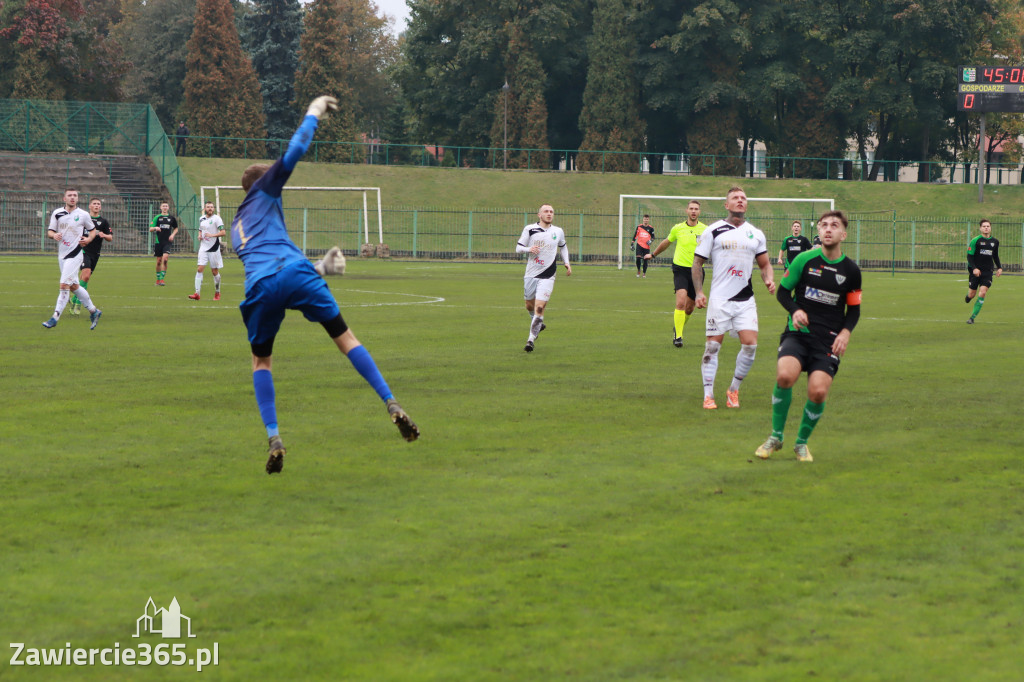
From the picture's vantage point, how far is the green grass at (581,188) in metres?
63.2

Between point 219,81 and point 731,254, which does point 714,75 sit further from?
point 731,254

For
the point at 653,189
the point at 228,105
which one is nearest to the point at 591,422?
the point at 653,189

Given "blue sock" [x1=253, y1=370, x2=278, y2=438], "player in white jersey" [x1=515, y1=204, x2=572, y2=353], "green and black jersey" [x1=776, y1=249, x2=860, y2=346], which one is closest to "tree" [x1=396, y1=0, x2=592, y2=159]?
"player in white jersey" [x1=515, y1=204, x2=572, y2=353]

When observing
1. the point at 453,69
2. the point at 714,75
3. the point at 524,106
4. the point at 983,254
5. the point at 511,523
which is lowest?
the point at 511,523

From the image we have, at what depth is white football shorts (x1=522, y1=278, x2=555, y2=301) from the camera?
1778 cm

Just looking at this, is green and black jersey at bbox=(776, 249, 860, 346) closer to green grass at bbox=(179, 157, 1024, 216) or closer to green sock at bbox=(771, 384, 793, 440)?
green sock at bbox=(771, 384, 793, 440)

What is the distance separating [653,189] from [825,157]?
14871 mm

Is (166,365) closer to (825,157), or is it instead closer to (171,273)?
(171,273)

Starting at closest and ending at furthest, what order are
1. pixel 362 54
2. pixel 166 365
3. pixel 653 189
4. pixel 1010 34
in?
1. pixel 166 365
2. pixel 653 189
3. pixel 1010 34
4. pixel 362 54

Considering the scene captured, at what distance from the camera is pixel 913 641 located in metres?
5.16

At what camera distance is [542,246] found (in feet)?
59.4

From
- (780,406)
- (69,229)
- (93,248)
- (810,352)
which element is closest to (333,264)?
(780,406)

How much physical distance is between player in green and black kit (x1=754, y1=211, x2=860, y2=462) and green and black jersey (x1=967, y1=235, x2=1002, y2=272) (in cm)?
1681

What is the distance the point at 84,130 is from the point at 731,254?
52.2 m
